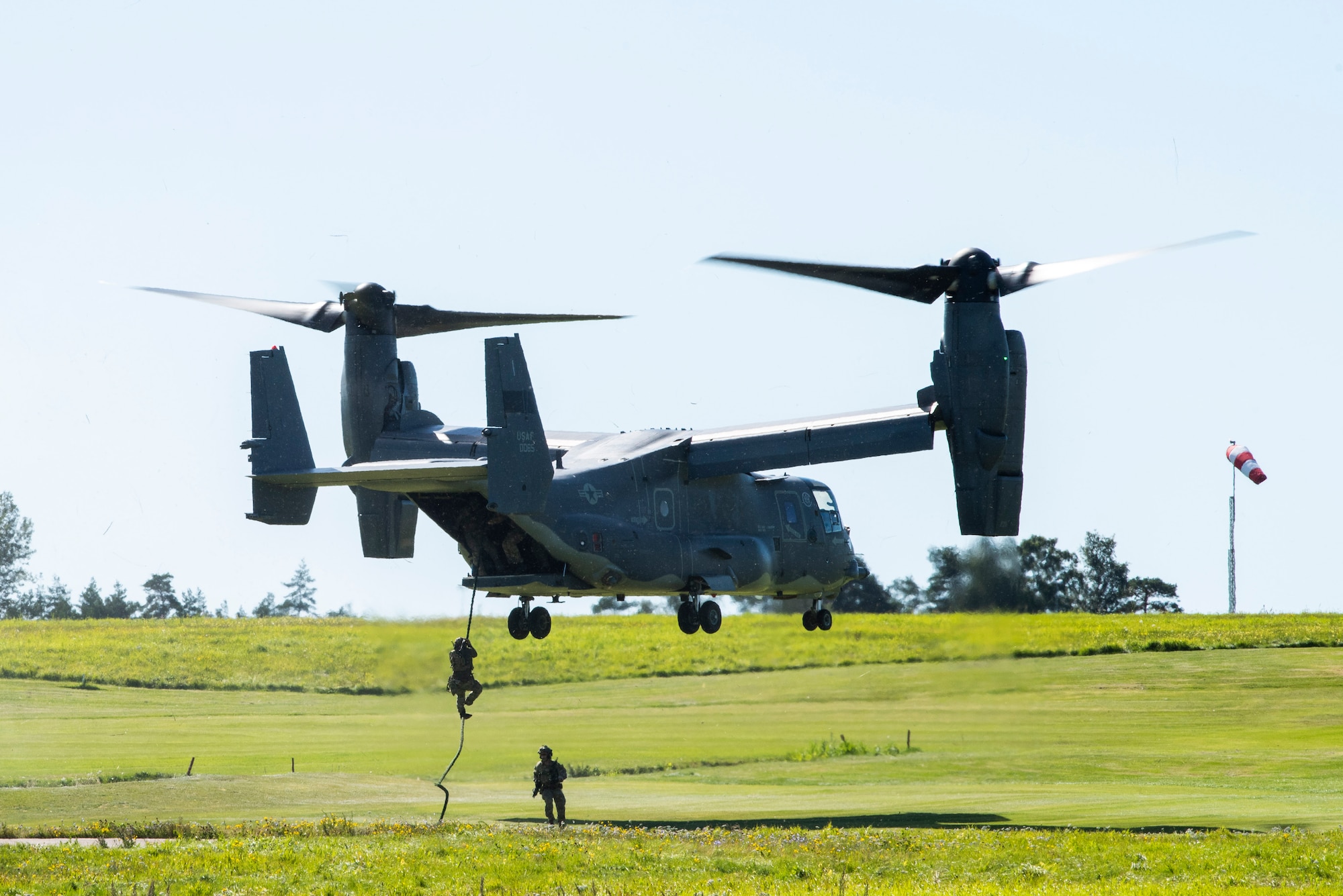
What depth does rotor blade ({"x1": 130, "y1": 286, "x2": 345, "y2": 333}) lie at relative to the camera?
130 feet

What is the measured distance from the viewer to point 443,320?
40.2m

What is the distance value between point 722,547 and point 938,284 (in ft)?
29.1

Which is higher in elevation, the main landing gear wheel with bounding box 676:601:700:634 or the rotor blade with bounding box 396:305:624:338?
the rotor blade with bounding box 396:305:624:338

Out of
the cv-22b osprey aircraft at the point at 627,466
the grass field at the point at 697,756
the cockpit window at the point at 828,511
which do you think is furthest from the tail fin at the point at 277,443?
the cockpit window at the point at 828,511

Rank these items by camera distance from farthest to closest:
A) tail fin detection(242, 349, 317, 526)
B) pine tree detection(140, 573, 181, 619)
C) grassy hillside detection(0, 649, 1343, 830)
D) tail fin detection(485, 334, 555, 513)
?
pine tree detection(140, 573, 181, 619)
grassy hillside detection(0, 649, 1343, 830)
tail fin detection(242, 349, 317, 526)
tail fin detection(485, 334, 555, 513)

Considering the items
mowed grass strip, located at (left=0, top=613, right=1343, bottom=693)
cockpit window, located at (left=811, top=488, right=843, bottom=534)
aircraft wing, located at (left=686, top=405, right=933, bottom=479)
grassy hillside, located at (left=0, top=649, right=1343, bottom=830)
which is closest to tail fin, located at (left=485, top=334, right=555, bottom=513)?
aircraft wing, located at (left=686, top=405, right=933, bottom=479)

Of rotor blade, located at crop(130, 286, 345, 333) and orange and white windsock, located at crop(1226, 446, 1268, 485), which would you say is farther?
orange and white windsock, located at crop(1226, 446, 1268, 485)

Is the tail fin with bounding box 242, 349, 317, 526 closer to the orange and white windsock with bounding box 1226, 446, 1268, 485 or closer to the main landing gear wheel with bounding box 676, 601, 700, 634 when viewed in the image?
the main landing gear wheel with bounding box 676, 601, 700, 634

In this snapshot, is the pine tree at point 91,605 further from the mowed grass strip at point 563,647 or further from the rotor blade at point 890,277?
the rotor blade at point 890,277

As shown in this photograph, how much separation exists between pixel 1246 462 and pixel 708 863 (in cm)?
7017

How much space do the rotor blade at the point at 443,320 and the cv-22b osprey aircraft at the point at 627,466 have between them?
5cm

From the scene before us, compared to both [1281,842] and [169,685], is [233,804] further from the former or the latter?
[169,685]

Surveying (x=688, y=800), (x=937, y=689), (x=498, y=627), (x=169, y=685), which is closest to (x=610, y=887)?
(x=688, y=800)

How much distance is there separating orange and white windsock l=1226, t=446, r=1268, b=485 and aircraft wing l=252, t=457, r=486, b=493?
7020cm
